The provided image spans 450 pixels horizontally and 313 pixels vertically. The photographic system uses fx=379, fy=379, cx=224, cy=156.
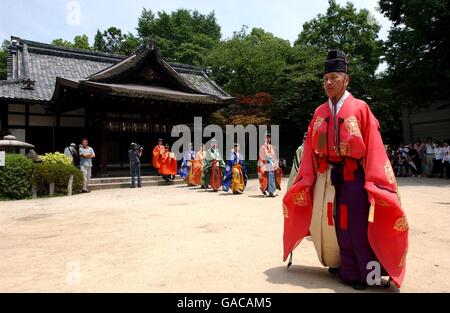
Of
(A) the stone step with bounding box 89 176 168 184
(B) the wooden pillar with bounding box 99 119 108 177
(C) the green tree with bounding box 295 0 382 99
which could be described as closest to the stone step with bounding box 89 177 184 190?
(A) the stone step with bounding box 89 176 168 184

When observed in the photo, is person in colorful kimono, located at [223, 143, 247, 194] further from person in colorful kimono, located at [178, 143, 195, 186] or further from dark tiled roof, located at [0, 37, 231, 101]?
dark tiled roof, located at [0, 37, 231, 101]

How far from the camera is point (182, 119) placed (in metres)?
18.9

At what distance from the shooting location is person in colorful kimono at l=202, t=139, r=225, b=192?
13484 millimetres

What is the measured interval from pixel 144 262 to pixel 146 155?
1551 centimetres

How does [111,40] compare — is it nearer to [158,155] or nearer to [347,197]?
[158,155]

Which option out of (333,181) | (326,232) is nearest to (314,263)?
(326,232)

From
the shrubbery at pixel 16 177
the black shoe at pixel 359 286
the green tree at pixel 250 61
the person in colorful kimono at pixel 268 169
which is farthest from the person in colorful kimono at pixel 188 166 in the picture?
the black shoe at pixel 359 286

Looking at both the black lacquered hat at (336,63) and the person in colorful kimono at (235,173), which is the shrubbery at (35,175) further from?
the black lacquered hat at (336,63)

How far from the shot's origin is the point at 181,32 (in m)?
48.0

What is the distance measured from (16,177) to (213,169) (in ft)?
20.5

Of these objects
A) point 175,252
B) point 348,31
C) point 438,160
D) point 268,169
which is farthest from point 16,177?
point 348,31

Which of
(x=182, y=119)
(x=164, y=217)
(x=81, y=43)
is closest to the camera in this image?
(x=164, y=217)

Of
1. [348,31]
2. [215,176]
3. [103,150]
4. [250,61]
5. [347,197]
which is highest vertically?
[348,31]
